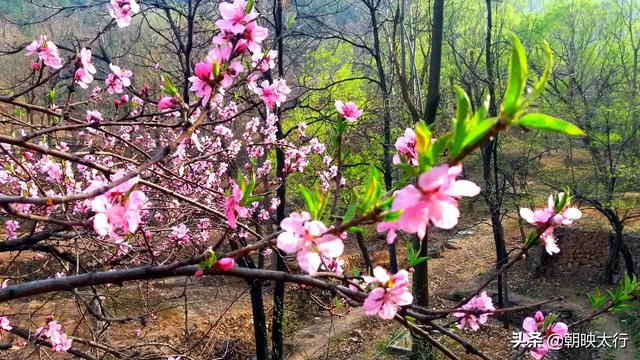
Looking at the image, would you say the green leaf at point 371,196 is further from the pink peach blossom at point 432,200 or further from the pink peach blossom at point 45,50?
the pink peach blossom at point 45,50

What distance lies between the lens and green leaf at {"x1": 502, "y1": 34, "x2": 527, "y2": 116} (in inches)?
27.2

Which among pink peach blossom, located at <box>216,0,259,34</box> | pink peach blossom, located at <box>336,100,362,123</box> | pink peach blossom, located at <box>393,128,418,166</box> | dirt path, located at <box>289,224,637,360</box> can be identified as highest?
pink peach blossom, located at <box>216,0,259,34</box>

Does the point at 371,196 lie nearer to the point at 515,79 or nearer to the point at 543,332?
the point at 515,79

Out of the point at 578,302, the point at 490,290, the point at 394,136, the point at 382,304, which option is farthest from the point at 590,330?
the point at 382,304

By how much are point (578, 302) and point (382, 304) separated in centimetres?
1056

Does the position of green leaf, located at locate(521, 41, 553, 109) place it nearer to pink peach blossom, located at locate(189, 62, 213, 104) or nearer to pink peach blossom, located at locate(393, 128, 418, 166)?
pink peach blossom, located at locate(393, 128, 418, 166)

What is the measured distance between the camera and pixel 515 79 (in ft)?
2.28

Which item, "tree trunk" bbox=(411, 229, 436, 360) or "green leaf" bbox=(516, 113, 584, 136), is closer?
"green leaf" bbox=(516, 113, 584, 136)

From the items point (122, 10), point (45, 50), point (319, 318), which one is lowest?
point (319, 318)

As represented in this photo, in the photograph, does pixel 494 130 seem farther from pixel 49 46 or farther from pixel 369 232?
pixel 369 232

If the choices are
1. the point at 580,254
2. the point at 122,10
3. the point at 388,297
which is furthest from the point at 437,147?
the point at 580,254

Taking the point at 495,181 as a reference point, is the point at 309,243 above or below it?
above

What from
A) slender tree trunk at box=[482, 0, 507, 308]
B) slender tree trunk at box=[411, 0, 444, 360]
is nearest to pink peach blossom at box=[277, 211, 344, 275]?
slender tree trunk at box=[411, 0, 444, 360]

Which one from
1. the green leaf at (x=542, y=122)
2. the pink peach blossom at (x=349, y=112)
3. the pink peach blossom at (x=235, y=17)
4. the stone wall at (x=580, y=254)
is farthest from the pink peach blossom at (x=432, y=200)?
the stone wall at (x=580, y=254)
